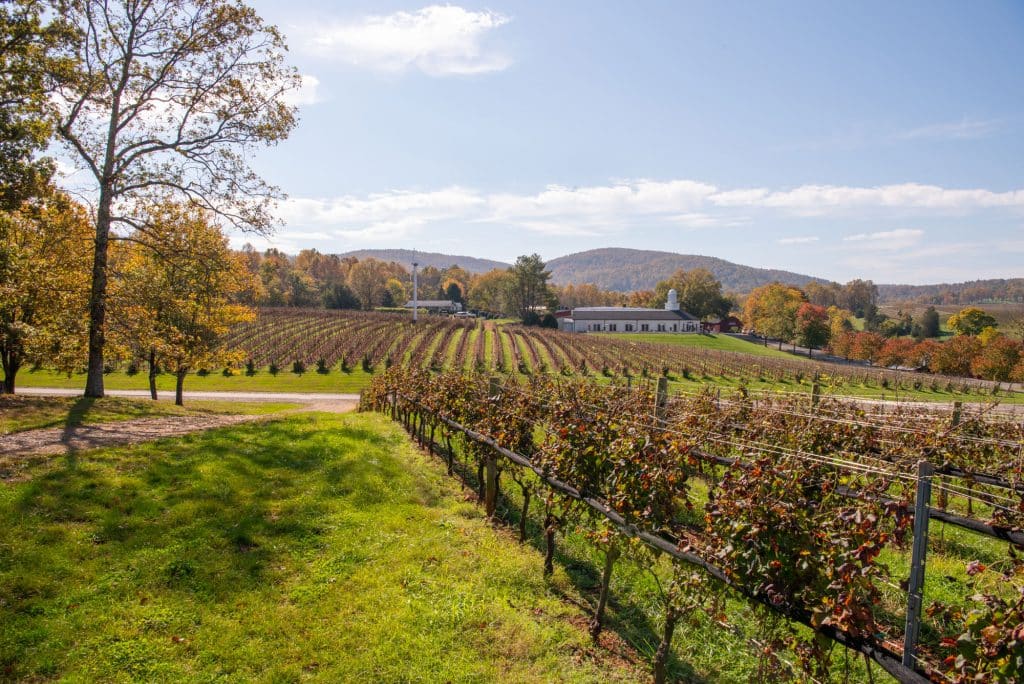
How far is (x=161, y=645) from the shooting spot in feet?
13.8

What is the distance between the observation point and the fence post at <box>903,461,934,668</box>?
3.28 m

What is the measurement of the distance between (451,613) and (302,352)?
43.0m

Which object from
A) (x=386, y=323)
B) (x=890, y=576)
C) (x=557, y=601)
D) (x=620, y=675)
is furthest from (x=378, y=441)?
(x=386, y=323)

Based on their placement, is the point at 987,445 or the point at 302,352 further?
the point at 302,352

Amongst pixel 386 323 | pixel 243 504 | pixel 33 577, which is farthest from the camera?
pixel 386 323

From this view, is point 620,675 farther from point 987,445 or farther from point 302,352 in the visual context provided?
point 302,352

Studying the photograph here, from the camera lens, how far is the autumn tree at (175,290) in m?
16.5

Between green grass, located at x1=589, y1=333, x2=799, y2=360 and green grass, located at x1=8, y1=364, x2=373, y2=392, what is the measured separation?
47034 mm

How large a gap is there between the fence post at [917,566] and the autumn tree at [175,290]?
1800 centimetres

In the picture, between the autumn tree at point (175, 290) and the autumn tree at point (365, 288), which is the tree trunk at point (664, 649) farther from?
the autumn tree at point (365, 288)

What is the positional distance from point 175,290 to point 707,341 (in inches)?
3036

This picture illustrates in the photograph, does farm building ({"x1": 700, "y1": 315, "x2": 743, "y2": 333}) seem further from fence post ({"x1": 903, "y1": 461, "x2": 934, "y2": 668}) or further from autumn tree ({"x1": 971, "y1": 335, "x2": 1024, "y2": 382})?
fence post ({"x1": 903, "y1": 461, "x2": 934, "y2": 668})

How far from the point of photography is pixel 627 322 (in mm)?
95375

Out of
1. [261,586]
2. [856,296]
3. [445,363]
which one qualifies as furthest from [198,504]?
[856,296]
